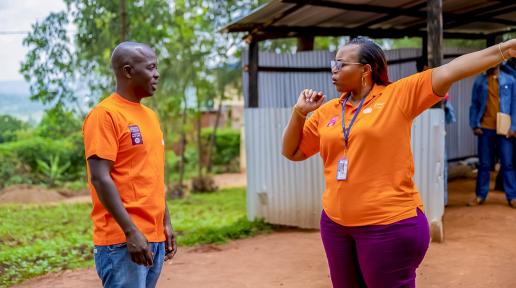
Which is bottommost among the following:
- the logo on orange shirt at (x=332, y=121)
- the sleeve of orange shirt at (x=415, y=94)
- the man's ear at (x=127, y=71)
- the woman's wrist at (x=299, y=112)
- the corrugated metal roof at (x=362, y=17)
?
the logo on orange shirt at (x=332, y=121)

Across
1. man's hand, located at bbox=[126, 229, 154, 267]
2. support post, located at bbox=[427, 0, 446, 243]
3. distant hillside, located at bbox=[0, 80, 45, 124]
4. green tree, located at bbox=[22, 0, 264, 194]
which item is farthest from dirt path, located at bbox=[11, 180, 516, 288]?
distant hillside, located at bbox=[0, 80, 45, 124]

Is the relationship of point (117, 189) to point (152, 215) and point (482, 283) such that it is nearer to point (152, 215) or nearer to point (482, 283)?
point (152, 215)

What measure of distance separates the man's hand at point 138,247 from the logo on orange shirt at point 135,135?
39 cm

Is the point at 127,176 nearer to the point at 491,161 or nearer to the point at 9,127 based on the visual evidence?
the point at 491,161

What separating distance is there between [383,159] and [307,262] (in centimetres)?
347

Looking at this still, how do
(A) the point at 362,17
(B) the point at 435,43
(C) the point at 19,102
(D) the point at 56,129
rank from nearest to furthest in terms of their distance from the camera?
1. (B) the point at 435,43
2. (A) the point at 362,17
3. (C) the point at 19,102
4. (D) the point at 56,129

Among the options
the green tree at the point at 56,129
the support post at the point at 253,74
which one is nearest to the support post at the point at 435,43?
the support post at the point at 253,74

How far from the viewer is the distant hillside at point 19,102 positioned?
14.8 metres

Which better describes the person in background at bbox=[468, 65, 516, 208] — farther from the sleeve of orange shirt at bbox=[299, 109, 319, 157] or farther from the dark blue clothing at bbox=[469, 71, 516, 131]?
the sleeve of orange shirt at bbox=[299, 109, 319, 157]

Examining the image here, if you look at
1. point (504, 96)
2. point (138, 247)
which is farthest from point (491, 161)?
point (138, 247)

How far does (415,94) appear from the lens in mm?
2631

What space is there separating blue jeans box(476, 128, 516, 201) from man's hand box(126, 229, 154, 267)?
6138 millimetres

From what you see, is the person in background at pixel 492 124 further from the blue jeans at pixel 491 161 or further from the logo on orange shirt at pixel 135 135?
the logo on orange shirt at pixel 135 135

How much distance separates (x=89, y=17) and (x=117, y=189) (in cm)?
1026
